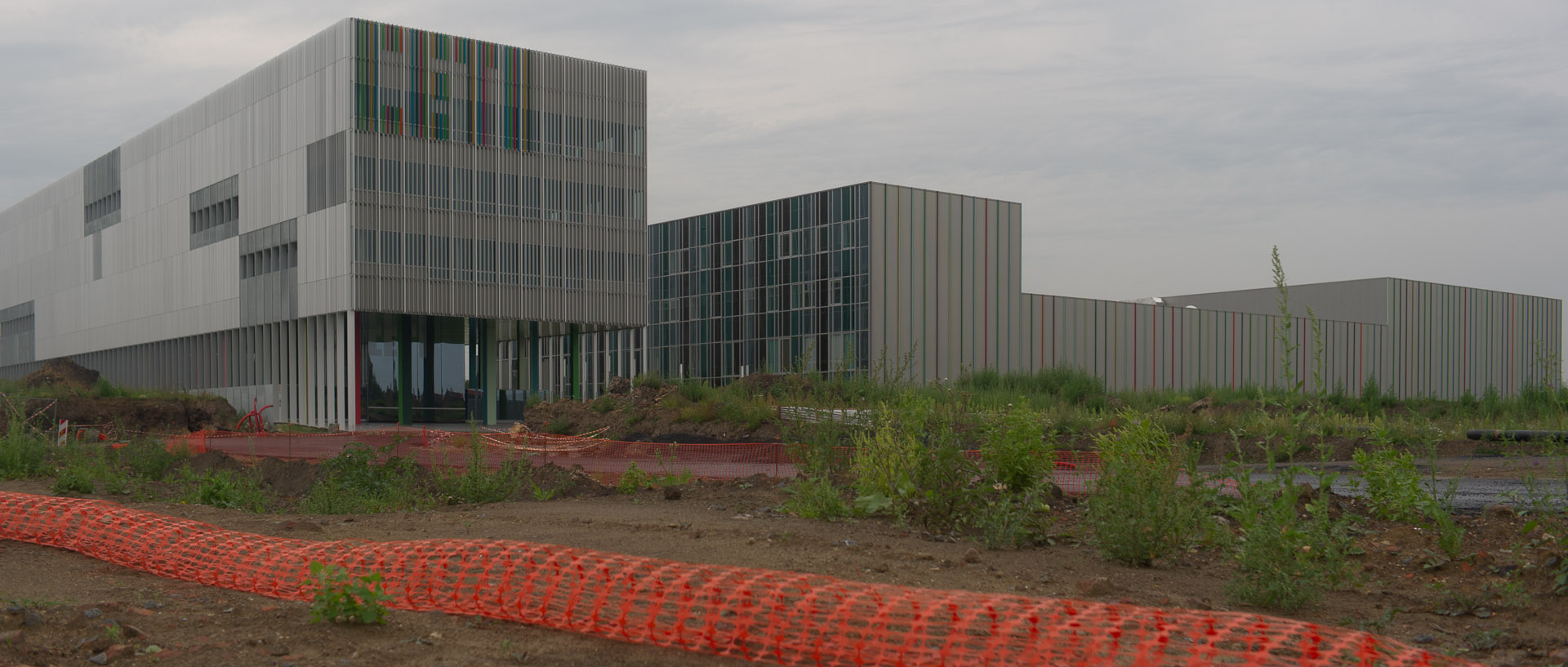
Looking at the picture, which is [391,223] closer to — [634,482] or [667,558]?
[634,482]

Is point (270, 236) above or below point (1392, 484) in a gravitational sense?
above

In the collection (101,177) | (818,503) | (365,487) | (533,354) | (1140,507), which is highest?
(101,177)

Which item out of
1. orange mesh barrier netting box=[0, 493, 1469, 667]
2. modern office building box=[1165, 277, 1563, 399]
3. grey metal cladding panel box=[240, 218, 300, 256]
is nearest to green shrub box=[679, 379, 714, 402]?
grey metal cladding panel box=[240, 218, 300, 256]

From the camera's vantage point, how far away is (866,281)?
47.6 m

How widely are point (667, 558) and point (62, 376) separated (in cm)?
4622

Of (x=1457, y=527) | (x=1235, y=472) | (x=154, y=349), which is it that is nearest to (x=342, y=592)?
(x=1235, y=472)

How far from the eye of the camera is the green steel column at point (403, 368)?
43.9m

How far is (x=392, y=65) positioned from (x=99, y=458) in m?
29.2

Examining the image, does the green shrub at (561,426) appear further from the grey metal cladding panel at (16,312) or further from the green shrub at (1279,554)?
the grey metal cladding panel at (16,312)

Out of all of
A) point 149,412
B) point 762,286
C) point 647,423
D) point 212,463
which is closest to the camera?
point 212,463

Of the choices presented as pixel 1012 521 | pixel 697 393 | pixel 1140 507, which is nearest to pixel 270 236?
pixel 697 393

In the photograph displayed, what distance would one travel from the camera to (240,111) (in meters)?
45.2

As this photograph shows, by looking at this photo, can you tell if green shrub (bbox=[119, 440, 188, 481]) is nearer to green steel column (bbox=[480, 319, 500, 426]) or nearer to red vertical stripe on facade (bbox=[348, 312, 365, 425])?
red vertical stripe on facade (bbox=[348, 312, 365, 425])

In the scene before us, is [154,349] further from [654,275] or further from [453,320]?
[654,275]
